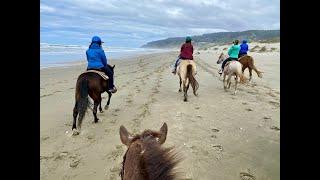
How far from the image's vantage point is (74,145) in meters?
6.70

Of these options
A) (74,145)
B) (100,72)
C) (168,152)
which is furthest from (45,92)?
(168,152)

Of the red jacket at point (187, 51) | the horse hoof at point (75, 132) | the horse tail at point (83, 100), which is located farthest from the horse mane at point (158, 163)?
the red jacket at point (187, 51)

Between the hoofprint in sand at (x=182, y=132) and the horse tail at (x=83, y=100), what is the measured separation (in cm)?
37

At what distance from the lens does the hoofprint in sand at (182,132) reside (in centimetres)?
550

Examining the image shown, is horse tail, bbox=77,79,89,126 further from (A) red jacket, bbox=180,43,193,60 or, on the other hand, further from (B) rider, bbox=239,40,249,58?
(B) rider, bbox=239,40,249,58

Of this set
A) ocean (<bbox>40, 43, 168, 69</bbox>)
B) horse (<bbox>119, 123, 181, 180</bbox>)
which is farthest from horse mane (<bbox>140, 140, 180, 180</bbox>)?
ocean (<bbox>40, 43, 168, 69</bbox>)

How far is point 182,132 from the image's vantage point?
288 inches

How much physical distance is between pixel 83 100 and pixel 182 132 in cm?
222

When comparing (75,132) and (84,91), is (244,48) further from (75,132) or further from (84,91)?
(75,132)

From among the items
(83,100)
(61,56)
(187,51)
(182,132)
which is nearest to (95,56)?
(83,100)
